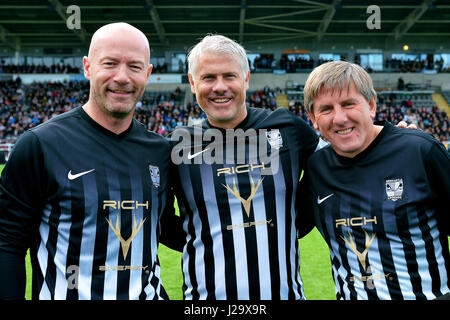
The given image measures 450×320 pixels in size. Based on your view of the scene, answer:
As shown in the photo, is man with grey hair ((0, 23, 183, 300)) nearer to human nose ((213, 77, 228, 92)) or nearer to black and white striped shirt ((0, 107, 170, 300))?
black and white striped shirt ((0, 107, 170, 300))

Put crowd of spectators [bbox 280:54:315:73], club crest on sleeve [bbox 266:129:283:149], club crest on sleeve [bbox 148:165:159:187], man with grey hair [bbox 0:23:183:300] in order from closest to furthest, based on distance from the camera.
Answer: man with grey hair [bbox 0:23:183:300], club crest on sleeve [bbox 148:165:159:187], club crest on sleeve [bbox 266:129:283:149], crowd of spectators [bbox 280:54:315:73]

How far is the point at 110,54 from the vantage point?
206 centimetres

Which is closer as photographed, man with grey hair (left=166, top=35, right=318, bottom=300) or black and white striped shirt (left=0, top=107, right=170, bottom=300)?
black and white striped shirt (left=0, top=107, right=170, bottom=300)

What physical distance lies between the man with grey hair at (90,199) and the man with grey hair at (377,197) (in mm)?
988

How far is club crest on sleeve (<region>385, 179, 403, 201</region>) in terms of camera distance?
2010 millimetres

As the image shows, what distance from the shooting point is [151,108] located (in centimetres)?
2533

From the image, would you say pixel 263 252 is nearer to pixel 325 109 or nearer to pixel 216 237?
pixel 216 237

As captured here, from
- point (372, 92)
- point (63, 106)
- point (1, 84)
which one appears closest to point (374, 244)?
point (372, 92)

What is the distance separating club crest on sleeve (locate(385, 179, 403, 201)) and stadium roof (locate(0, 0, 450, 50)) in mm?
23266

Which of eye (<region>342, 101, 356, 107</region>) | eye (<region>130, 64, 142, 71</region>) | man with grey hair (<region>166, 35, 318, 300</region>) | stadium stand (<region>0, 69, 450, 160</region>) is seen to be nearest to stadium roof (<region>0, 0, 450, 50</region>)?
stadium stand (<region>0, 69, 450, 160</region>)

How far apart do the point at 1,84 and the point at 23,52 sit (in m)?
4.09

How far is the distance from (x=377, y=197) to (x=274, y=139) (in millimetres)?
732

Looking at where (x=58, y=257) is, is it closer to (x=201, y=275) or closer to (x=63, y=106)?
(x=201, y=275)

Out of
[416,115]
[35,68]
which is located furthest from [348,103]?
[35,68]
